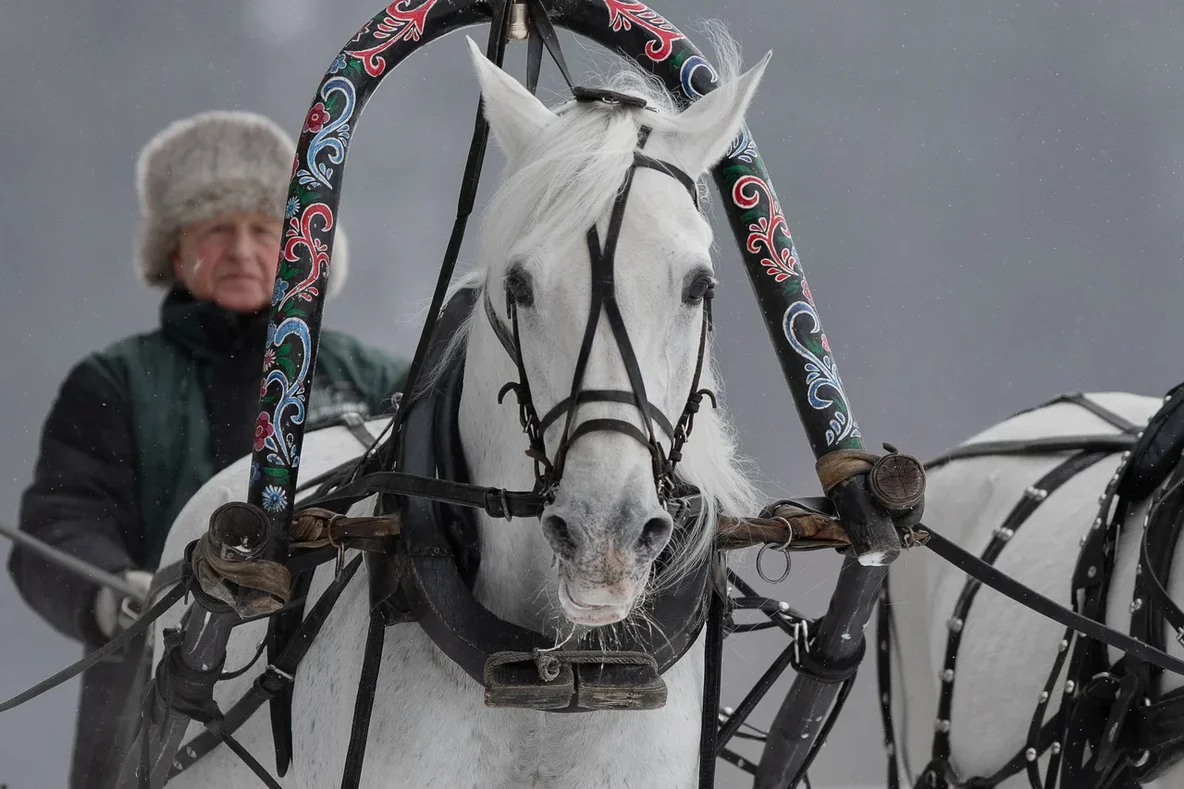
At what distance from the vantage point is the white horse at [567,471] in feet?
3.13

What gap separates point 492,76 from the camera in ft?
3.77

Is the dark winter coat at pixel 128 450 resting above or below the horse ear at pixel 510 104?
below

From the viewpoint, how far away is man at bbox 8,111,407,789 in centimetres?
231

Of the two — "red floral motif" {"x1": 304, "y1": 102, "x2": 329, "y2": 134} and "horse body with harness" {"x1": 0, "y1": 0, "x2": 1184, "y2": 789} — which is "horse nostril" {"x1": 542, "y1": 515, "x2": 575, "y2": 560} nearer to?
"horse body with harness" {"x1": 0, "y1": 0, "x2": 1184, "y2": 789}

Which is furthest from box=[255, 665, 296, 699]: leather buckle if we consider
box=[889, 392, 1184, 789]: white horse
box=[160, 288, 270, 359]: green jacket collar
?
box=[160, 288, 270, 359]: green jacket collar

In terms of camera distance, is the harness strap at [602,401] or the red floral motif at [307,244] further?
the red floral motif at [307,244]

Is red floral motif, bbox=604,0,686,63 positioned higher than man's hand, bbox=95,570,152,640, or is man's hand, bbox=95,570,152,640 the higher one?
red floral motif, bbox=604,0,686,63

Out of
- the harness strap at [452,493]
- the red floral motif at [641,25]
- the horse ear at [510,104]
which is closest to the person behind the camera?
the harness strap at [452,493]

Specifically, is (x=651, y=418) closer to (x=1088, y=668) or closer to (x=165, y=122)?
(x=1088, y=668)

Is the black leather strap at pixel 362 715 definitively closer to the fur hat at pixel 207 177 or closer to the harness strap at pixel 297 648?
the harness strap at pixel 297 648

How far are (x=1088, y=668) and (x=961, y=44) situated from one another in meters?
2.90

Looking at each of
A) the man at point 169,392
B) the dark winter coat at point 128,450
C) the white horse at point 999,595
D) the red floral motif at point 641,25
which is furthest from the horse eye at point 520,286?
the dark winter coat at point 128,450

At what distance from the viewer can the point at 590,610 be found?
→ 963 mm

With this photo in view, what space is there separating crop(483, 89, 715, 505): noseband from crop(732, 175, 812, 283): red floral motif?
Result: 24cm
